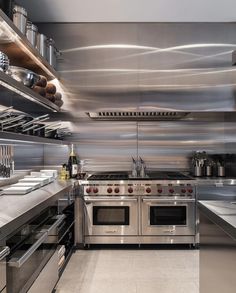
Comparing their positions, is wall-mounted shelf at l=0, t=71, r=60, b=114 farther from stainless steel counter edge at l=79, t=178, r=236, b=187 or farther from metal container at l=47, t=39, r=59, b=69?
stainless steel counter edge at l=79, t=178, r=236, b=187

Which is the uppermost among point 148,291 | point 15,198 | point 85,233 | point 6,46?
point 6,46

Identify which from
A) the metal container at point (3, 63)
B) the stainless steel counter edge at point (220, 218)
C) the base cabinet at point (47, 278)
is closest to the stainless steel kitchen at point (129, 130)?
the base cabinet at point (47, 278)

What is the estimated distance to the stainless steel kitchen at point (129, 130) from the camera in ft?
9.36

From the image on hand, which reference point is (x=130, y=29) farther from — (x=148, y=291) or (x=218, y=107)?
(x=148, y=291)

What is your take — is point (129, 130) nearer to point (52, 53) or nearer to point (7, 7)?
point (52, 53)

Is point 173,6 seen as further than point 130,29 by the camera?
No

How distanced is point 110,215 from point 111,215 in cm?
1

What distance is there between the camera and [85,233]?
3332 mm

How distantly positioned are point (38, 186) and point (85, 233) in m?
1.05

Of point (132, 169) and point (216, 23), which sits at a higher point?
point (216, 23)

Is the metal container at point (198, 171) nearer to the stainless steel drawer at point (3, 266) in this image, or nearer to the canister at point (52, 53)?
the canister at point (52, 53)

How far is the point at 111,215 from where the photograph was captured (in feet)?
10.9

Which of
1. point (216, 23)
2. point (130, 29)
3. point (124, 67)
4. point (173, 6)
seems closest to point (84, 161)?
point (124, 67)

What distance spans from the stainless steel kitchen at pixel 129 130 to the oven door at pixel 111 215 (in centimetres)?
1
